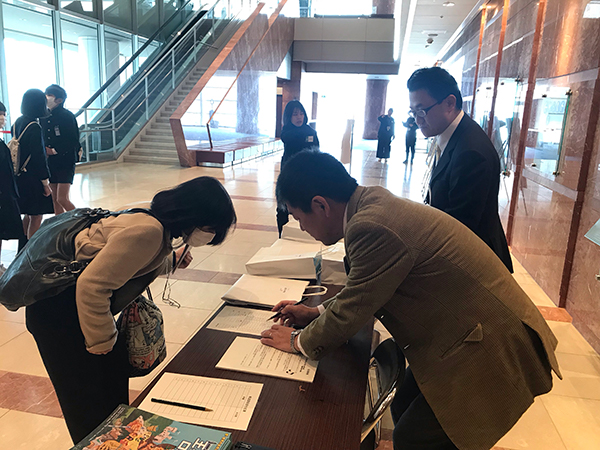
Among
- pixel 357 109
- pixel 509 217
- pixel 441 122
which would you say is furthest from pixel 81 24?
pixel 357 109

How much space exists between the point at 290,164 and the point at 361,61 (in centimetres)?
1639

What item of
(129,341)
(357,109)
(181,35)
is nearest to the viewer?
(129,341)

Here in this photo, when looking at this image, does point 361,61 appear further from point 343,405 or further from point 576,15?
point 343,405

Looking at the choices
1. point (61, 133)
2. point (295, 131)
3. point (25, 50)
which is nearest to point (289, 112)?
point (295, 131)

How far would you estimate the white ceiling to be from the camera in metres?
9.86

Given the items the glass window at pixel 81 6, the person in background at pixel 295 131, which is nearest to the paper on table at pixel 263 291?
the person in background at pixel 295 131

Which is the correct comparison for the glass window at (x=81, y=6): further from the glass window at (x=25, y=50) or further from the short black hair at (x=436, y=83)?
the short black hair at (x=436, y=83)

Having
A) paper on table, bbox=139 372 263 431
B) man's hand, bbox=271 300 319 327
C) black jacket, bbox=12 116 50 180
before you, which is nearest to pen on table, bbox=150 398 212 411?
paper on table, bbox=139 372 263 431

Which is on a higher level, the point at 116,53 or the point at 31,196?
the point at 116,53

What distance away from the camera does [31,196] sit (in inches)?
155

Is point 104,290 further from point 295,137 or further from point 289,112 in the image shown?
point 289,112

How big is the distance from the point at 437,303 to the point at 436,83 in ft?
3.92

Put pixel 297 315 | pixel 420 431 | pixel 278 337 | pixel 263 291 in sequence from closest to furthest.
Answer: pixel 420 431
pixel 278 337
pixel 297 315
pixel 263 291

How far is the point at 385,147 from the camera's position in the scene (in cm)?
1311
